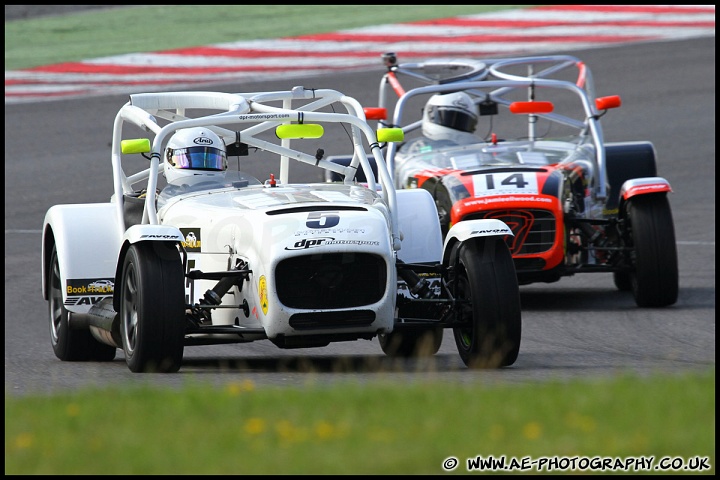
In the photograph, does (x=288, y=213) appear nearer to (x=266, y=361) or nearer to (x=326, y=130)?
(x=266, y=361)

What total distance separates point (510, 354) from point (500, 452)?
3.24 metres

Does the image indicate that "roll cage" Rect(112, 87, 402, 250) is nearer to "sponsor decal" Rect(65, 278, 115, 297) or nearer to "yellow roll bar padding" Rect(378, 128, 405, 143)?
"yellow roll bar padding" Rect(378, 128, 405, 143)

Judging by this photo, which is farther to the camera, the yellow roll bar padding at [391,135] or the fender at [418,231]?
the fender at [418,231]

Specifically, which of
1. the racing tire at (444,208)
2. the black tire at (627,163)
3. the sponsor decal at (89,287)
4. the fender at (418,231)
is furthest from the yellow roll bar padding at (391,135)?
the black tire at (627,163)

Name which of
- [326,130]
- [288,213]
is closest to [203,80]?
[326,130]

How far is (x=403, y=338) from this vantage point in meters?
9.30

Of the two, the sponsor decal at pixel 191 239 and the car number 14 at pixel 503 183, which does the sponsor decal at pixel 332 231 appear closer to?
the sponsor decal at pixel 191 239

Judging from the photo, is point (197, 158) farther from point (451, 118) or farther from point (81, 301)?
point (451, 118)

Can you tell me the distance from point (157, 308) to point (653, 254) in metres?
4.64

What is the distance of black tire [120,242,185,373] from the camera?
784cm

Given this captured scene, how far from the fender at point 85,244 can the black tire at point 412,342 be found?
1.72m

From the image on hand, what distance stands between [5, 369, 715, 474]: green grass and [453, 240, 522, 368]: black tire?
1.68 metres

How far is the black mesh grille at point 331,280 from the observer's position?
800 centimetres

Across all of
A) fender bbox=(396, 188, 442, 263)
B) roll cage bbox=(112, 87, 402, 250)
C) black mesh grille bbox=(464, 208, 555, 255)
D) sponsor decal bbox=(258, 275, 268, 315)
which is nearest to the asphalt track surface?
sponsor decal bbox=(258, 275, 268, 315)
